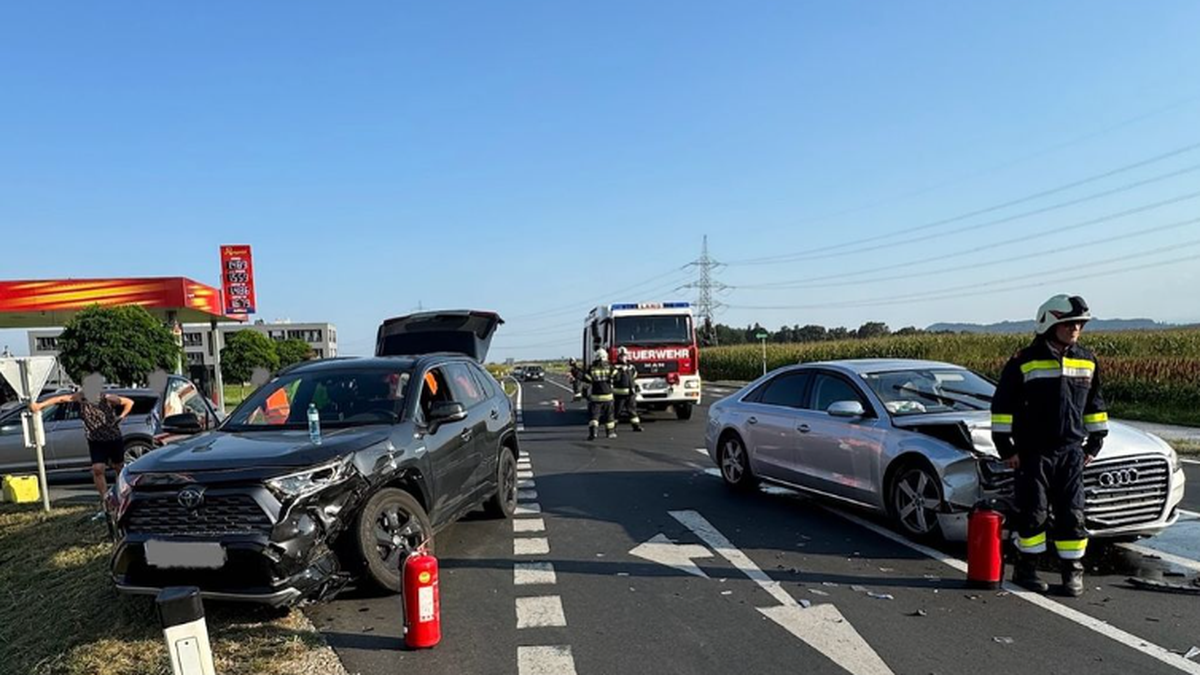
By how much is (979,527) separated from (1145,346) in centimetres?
2516

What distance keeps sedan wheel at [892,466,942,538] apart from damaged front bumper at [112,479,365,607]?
458 centimetres

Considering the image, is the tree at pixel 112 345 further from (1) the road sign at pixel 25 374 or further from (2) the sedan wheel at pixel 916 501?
(2) the sedan wheel at pixel 916 501

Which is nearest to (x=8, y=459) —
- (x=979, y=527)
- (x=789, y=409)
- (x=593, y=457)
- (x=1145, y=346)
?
(x=593, y=457)

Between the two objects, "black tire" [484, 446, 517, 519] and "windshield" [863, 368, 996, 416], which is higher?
"windshield" [863, 368, 996, 416]

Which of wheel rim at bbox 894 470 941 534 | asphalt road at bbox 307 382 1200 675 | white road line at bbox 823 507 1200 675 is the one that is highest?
wheel rim at bbox 894 470 941 534

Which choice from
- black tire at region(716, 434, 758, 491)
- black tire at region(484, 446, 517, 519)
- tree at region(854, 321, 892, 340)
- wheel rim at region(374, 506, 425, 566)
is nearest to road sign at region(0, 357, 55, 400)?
black tire at region(484, 446, 517, 519)

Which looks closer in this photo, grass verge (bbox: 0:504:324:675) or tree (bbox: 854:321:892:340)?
grass verge (bbox: 0:504:324:675)

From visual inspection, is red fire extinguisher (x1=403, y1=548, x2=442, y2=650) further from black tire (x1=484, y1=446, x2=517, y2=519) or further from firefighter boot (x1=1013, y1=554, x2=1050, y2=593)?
firefighter boot (x1=1013, y1=554, x2=1050, y2=593)

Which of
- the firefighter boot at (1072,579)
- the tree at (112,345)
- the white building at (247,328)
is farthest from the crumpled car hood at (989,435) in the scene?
the white building at (247,328)

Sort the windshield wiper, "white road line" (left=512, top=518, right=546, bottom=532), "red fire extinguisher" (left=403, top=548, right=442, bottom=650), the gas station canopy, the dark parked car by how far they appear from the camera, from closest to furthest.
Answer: "red fire extinguisher" (left=403, top=548, right=442, bottom=650), the dark parked car, the windshield wiper, "white road line" (left=512, top=518, right=546, bottom=532), the gas station canopy

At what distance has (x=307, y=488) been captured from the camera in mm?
4727

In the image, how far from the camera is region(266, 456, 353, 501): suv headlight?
4.62 m

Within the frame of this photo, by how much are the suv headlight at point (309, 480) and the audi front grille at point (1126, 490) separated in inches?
207

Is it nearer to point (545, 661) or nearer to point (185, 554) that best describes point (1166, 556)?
point (545, 661)
